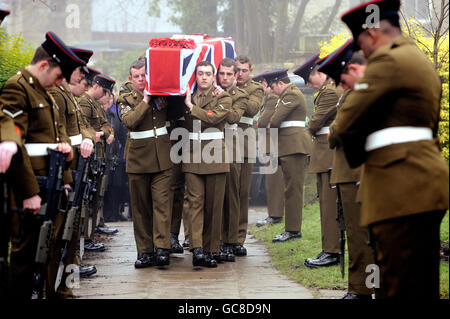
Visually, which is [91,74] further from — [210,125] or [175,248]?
[175,248]

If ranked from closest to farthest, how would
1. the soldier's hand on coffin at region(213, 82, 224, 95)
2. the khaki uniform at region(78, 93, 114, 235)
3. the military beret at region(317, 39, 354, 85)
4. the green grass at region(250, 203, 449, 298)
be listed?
1. the military beret at region(317, 39, 354, 85)
2. the green grass at region(250, 203, 449, 298)
3. the soldier's hand on coffin at region(213, 82, 224, 95)
4. the khaki uniform at region(78, 93, 114, 235)

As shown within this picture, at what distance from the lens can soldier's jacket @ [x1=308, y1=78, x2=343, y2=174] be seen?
→ 7438mm

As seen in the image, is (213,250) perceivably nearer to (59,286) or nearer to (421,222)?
(59,286)

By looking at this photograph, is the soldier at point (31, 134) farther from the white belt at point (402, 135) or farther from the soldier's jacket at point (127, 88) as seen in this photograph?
the soldier's jacket at point (127, 88)

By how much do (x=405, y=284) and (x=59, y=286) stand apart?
3.00 meters

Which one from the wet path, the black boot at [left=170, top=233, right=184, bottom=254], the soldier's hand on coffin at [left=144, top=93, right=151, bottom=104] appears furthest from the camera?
the black boot at [left=170, top=233, right=184, bottom=254]

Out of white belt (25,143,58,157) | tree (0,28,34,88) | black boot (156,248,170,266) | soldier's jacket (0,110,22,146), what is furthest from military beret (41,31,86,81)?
black boot (156,248,170,266)

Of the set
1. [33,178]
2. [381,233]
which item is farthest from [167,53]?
[381,233]

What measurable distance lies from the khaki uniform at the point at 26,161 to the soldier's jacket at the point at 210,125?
246 cm

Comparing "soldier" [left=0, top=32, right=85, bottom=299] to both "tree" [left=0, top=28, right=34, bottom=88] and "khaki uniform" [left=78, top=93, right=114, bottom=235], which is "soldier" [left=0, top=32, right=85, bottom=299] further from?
"khaki uniform" [left=78, top=93, right=114, bottom=235]

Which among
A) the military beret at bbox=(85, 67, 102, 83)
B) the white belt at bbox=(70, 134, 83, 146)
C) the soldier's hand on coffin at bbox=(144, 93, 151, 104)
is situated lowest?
the white belt at bbox=(70, 134, 83, 146)

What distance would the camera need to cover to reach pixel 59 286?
5.92m

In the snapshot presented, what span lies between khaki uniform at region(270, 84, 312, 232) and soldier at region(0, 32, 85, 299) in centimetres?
430

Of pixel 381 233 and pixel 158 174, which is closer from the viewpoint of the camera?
pixel 381 233
